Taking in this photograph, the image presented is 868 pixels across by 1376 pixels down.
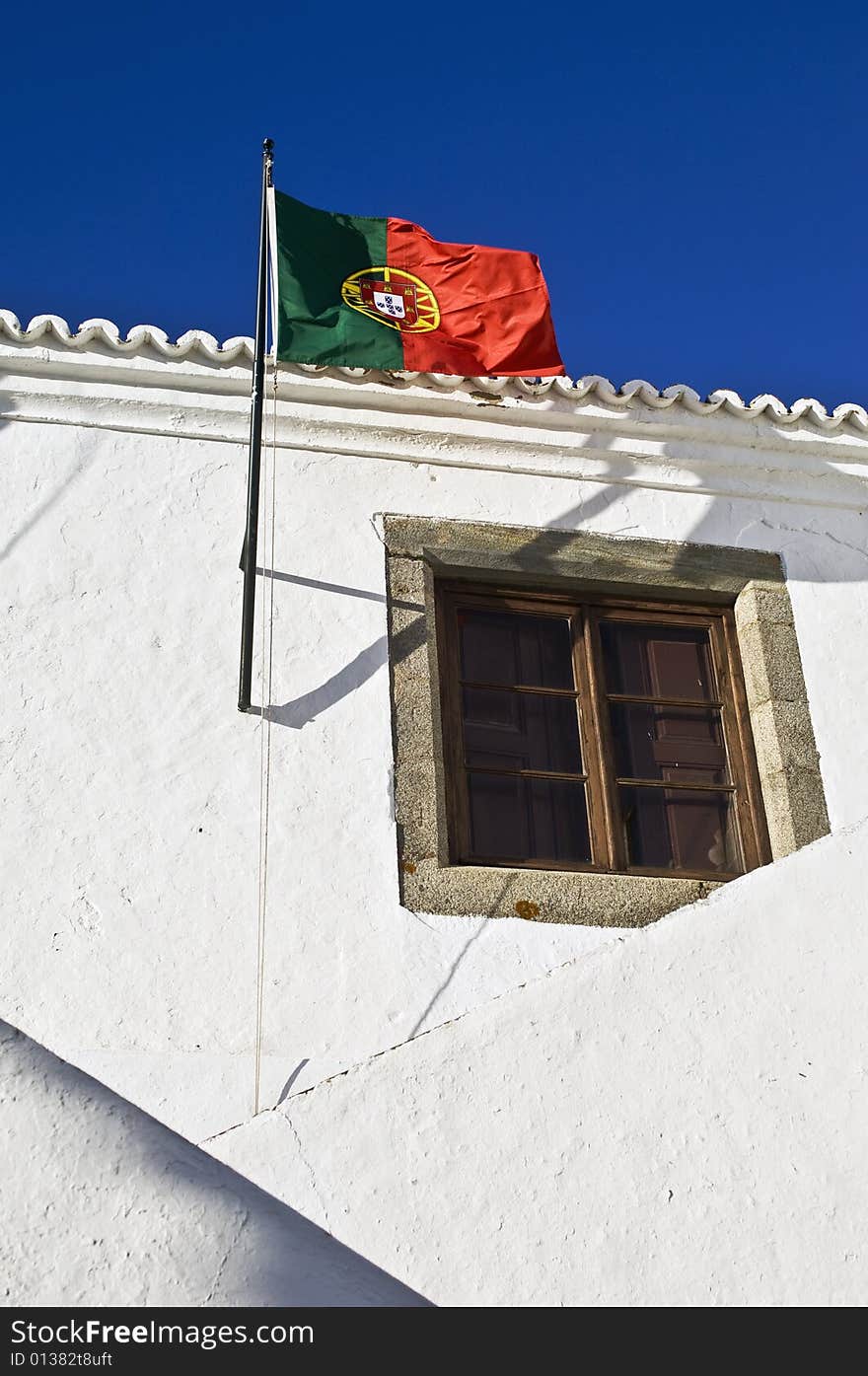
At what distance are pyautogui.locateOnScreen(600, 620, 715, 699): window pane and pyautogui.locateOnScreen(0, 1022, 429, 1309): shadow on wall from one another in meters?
3.75

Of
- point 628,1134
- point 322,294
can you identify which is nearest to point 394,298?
point 322,294

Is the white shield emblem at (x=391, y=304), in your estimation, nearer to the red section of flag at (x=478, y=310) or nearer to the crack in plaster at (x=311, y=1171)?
the red section of flag at (x=478, y=310)

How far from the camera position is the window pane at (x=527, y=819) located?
5.30 meters

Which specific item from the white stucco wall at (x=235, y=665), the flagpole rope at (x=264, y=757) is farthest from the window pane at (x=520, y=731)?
the flagpole rope at (x=264, y=757)

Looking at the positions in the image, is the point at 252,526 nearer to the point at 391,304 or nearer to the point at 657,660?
the point at 391,304

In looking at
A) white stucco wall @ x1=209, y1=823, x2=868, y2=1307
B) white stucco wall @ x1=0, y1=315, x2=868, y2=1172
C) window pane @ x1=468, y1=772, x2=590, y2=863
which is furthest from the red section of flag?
white stucco wall @ x1=209, y1=823, x2=868, y2=1307

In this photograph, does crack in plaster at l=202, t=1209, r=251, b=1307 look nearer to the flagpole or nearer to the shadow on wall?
the shadow on wall

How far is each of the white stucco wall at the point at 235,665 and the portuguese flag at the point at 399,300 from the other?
0.29 m

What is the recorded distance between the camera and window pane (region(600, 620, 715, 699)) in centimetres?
573

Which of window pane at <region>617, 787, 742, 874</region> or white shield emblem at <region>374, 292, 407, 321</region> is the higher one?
white shield emblem at <region>374, 292, 407, 321</region>

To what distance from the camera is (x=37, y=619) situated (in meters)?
5.22

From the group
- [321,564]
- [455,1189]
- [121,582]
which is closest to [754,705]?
[321,564]

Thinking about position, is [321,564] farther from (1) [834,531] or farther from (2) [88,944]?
(1) [834,531]
